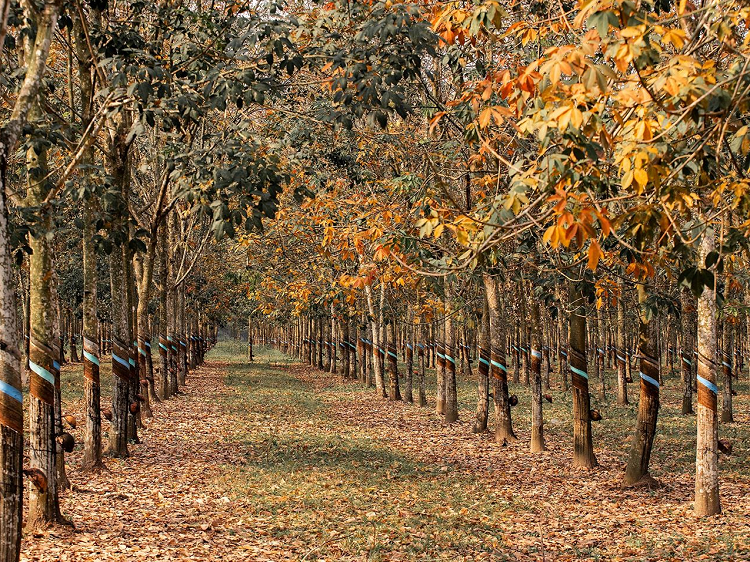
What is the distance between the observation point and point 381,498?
12.2 meters

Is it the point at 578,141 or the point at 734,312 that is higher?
the point at 578,141

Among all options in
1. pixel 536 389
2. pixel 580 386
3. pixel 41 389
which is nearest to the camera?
pixel 41 389

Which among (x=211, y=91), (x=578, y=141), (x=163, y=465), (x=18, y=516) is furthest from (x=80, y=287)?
(x=578, y=141)

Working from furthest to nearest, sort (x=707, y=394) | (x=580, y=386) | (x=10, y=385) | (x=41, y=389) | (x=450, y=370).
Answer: (x=450, y=370) < (x=580, y=386) < (x=707, y=394) < (x=41, y=389) < (x=10, y=385)

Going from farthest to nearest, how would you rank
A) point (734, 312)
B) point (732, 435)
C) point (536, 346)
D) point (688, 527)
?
point (732, 435) → point (734, 312) → point (536, 346) → point (688, 527)

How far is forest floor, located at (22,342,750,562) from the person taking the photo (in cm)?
934

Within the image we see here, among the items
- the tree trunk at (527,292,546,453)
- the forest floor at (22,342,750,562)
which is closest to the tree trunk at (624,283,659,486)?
the forest floor at (22,342,750,562)

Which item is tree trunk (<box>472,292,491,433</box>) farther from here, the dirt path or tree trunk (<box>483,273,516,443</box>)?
the dirt path

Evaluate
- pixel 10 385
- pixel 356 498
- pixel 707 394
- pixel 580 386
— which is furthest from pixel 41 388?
pixel 580 386

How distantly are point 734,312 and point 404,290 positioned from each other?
35.7 ft

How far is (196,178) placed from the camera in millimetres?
8766

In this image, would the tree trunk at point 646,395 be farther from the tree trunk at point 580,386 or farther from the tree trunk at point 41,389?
the tree trunk at point 41,389

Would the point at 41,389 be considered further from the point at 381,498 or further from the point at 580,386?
the point at 580,386

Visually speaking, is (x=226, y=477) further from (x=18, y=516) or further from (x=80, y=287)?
(x=80, y=287)
